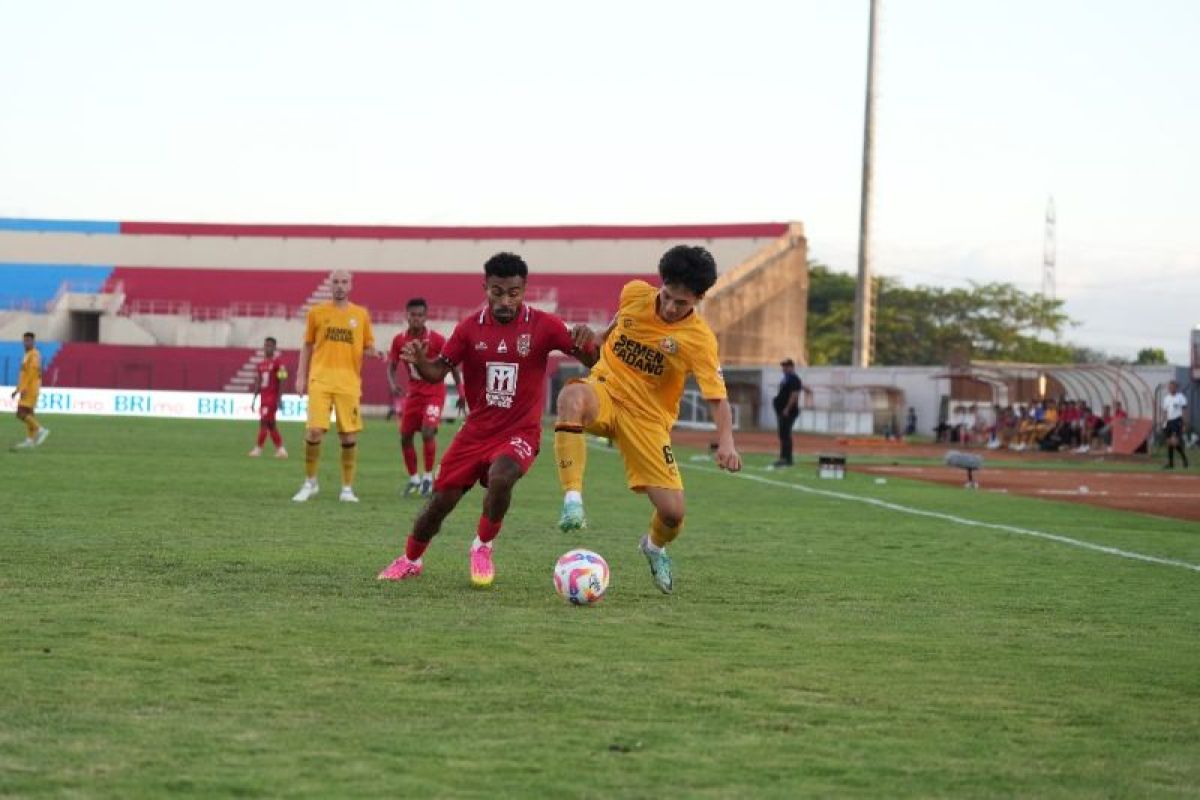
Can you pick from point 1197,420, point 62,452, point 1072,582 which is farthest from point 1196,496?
point 1197,420

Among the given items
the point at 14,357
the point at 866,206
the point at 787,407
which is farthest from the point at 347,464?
the point at 14,357

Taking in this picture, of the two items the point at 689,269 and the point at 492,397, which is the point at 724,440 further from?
the point at 492,397

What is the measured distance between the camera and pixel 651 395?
1029cm

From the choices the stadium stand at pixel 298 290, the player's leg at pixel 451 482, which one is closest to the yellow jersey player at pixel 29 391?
the player's leg at pixel 451 482

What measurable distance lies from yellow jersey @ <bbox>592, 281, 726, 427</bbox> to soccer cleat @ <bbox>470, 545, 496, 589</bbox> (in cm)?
117

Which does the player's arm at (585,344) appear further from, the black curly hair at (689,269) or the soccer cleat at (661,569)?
the soccer cleat at (661,569)

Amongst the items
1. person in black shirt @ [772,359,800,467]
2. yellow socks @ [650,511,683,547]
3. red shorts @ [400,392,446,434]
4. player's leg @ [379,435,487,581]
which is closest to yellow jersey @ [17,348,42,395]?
red shorts @ [400,392,446,434]

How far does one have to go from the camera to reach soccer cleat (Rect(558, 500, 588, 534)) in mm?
9570

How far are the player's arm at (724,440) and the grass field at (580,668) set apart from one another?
0.77 meters

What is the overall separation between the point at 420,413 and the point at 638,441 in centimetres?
939

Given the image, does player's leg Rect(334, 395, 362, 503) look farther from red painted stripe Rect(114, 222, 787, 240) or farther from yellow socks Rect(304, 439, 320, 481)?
red painted stripe Rect(114, 222, 787, 240)

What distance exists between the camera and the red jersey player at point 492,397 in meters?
10.0

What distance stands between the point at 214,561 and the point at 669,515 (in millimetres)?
3020

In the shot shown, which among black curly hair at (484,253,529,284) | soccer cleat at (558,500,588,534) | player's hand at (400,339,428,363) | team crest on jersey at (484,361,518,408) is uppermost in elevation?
black curly hair at (484,253,529,284)
